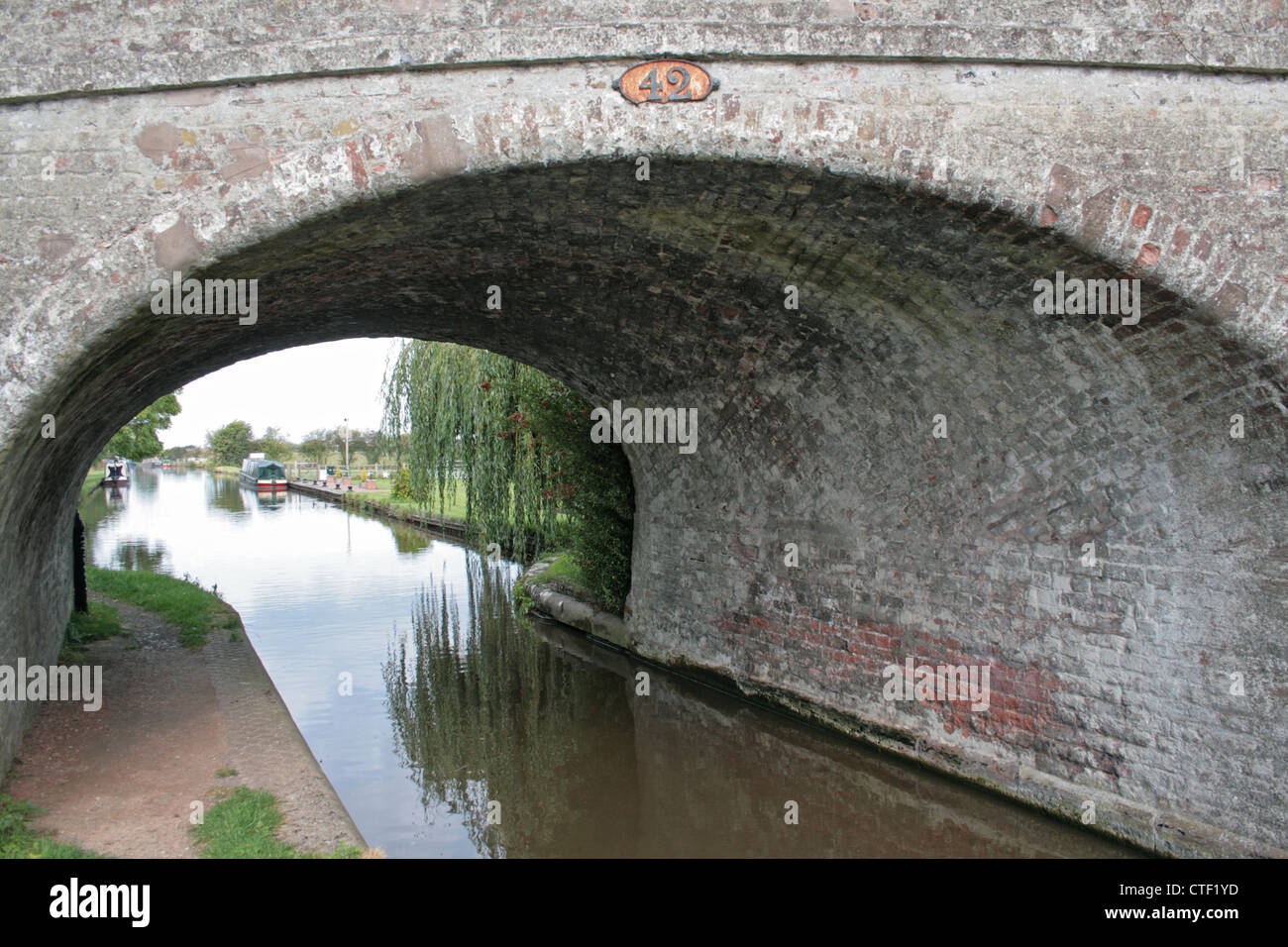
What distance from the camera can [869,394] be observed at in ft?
19.2

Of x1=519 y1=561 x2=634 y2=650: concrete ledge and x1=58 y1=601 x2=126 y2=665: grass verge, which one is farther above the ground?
x1=58 y1=601 x2=126 y2=665: grass verge

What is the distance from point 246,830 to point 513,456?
330 inches

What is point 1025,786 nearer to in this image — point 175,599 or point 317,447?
point 175,599

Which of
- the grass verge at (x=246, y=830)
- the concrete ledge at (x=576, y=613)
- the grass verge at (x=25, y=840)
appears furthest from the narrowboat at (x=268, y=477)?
the grass verge at (x=246, y=830)

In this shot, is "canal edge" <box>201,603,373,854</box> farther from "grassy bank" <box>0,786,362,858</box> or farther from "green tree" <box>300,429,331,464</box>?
"green tree" <box>300,429,331,464</box>

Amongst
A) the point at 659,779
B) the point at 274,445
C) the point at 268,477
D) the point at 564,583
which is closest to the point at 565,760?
the point at 659,779

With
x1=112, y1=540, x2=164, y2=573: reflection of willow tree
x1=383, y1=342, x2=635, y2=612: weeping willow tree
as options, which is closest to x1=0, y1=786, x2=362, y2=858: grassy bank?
x1=383, y1=342, x2=635, y2=612: weeping willow tree

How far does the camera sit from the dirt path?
13.9 feet

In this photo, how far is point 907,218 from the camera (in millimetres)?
4234

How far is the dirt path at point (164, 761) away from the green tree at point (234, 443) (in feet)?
275

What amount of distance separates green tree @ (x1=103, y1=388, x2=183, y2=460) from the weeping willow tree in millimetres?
29684

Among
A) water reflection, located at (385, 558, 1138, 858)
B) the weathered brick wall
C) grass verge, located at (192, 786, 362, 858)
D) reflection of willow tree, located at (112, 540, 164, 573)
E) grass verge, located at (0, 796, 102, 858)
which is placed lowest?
water reflection, located at (385, 558, 1138, 858)

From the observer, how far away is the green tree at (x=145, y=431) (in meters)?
40.2

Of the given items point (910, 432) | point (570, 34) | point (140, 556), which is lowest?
point (140, 556)
